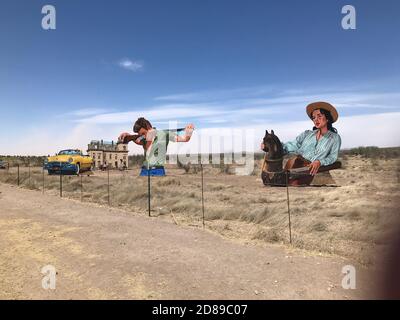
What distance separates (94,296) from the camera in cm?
525

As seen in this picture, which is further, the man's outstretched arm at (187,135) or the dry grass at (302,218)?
the man's outstretched arm at (187,135)

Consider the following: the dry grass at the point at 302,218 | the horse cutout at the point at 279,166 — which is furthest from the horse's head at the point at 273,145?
the dry grass at the point at 302,218

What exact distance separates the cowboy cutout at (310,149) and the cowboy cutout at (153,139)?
12596 mm

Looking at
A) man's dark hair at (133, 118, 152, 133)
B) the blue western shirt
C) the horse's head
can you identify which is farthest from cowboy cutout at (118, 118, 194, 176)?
the blue western shirt

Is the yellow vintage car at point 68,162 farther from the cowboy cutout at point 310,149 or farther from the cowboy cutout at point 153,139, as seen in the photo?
the cowboy cutout at point 310,149

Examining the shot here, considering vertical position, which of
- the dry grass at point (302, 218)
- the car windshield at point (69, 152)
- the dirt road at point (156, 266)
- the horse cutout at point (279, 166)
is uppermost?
the car windshield at point (69, 152)

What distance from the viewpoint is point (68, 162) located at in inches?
1254

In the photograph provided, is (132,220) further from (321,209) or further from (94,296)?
(321,209)

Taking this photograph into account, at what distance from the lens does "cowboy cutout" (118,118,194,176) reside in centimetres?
3650

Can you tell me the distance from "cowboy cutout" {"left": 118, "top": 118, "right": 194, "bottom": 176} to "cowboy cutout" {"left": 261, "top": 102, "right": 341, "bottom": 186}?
1260 centimetres

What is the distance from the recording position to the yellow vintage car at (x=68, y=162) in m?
31.9
